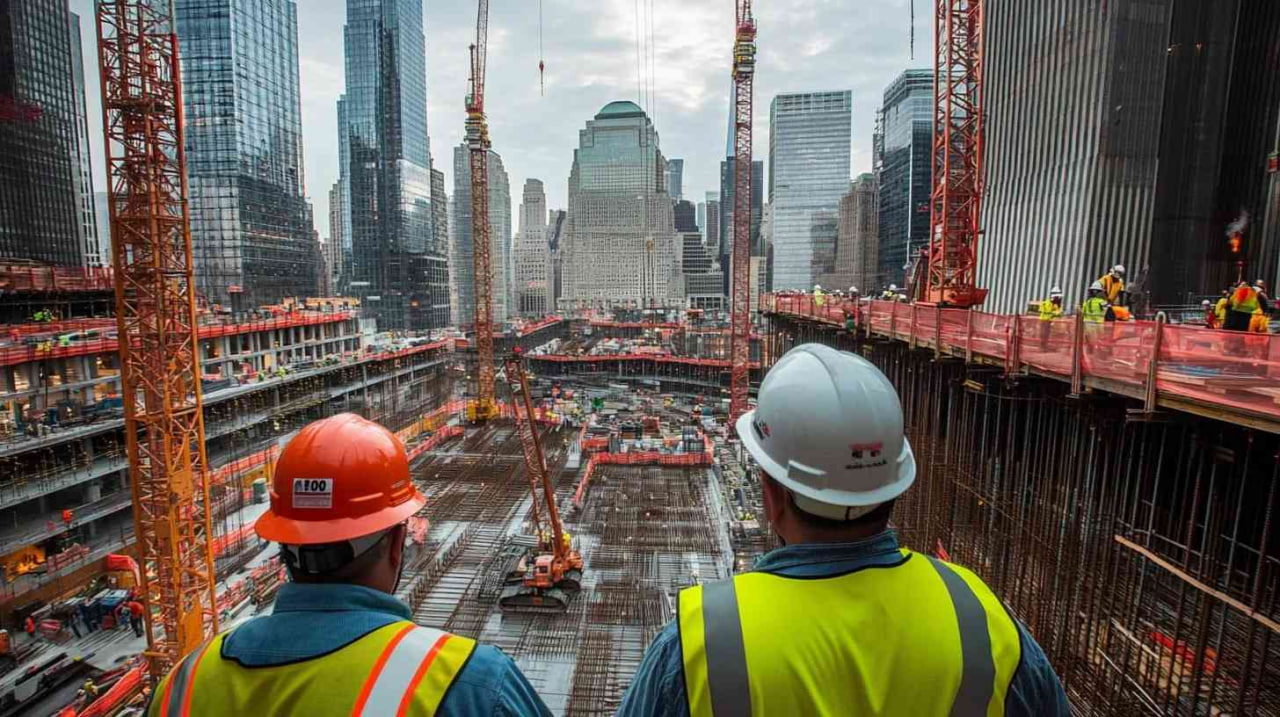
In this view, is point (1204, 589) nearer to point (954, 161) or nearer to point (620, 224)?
point (954, 161)

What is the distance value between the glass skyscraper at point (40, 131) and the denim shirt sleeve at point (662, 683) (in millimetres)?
37018

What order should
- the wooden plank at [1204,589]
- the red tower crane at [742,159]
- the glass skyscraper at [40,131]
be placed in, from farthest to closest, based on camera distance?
the red tower crane at [742,159] < the glass skyscraper at [40,131] < the wooden plank at [1204,589]

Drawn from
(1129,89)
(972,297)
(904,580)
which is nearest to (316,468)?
(904,580)

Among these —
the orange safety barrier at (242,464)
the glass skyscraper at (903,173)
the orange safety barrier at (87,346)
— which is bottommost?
the orange safety barrier at (242,464)

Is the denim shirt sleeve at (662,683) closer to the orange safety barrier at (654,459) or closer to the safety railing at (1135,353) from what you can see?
the safety railing at (1135,353)

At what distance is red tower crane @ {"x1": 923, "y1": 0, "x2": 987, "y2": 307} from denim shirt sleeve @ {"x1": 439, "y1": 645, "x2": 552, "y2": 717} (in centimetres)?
1886

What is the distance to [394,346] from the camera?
172 feet

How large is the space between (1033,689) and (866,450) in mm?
766

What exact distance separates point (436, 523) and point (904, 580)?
24.9 metres

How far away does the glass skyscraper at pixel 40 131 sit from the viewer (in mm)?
26953

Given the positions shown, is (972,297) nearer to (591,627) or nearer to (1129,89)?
(1129,89)

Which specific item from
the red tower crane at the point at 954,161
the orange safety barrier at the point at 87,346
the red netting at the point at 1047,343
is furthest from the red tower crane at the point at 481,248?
the red netting at the point at 1047,343

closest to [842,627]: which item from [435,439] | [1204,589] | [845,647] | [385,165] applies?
[845,647]

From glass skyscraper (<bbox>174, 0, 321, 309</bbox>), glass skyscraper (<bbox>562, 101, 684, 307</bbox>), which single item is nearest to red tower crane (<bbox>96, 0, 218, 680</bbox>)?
glass skyscraper (<bbox>174, 0, 321, 309</bbox>)
